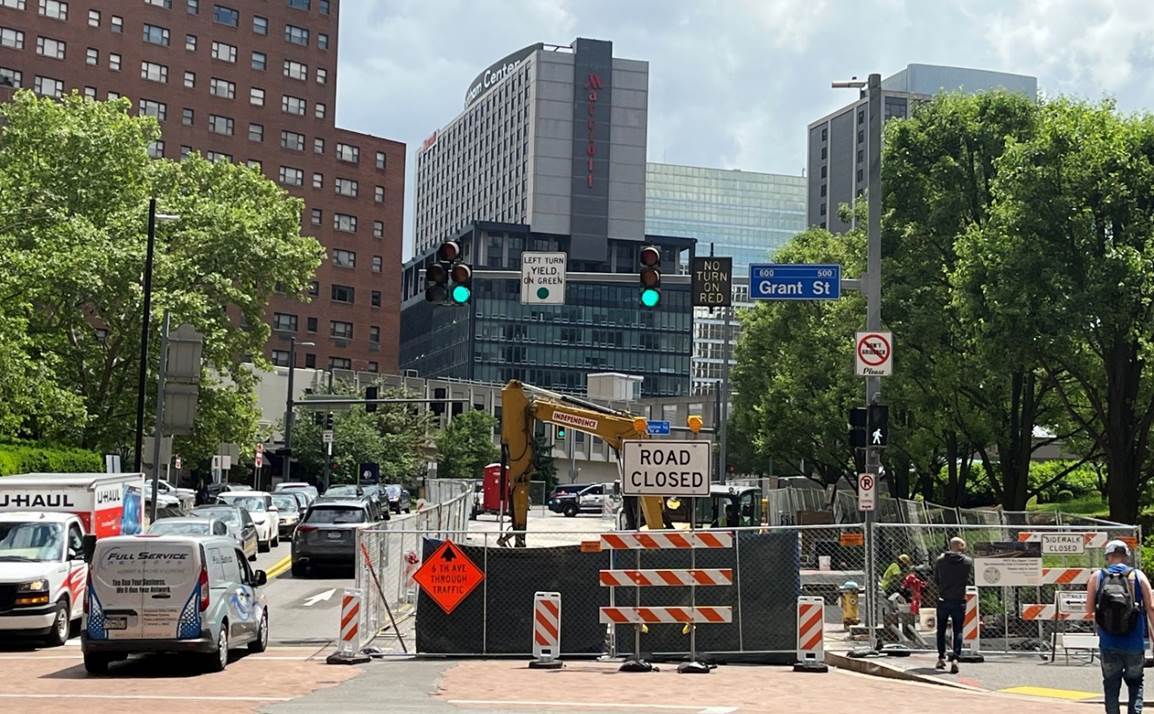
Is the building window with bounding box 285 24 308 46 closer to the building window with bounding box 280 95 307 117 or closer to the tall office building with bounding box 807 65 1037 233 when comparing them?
the building window with bounding box 280 95 307 117

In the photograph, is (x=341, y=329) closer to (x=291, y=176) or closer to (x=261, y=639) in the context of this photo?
(x=291, y=176)

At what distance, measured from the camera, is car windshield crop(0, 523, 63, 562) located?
2223 cm

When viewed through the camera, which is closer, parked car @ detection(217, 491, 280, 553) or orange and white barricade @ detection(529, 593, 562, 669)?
orange and white barricade @ detection(529, 593, 562, 669)

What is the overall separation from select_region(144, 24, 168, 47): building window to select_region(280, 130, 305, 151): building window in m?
10.7

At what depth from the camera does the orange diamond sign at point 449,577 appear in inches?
806

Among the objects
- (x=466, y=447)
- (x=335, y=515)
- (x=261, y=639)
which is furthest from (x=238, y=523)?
(x=466, y=447)

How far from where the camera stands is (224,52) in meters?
107

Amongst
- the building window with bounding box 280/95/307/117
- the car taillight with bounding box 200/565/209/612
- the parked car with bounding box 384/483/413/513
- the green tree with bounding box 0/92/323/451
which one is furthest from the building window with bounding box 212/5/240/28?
the car taillight with bounding box 200/565/209/612

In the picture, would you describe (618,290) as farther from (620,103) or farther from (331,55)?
(331,55)

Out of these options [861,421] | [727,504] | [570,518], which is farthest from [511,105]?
[861,421]

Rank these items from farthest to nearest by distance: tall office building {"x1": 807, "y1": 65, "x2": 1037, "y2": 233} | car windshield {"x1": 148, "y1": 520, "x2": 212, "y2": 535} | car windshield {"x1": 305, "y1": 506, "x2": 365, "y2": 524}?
tall office building {"x1": 807, "y1": 65, "x2": 1037, "y2": 233}, car windshield {"x1": 305, "y1": 506, "x2": 365, "y2": 524}, car windshield {"x1": 148, "y1": 520, "x2": 212, "y2": 535}

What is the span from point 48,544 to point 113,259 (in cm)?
2535

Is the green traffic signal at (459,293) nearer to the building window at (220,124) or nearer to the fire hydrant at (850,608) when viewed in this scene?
the fire hydrant at (850,608)

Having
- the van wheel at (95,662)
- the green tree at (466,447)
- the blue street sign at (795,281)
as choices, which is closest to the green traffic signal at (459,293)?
the blue street sign at (795,281)
